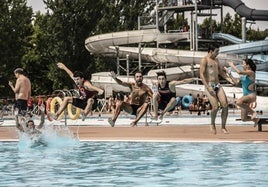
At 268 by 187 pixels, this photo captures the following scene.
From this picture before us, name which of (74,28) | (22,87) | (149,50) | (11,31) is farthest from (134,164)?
(74,28)

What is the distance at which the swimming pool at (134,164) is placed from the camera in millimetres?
9438

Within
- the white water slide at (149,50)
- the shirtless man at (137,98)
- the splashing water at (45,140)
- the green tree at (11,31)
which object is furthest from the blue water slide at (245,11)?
the splashing water at (45,140)

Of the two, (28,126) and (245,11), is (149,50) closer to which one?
(245,11)

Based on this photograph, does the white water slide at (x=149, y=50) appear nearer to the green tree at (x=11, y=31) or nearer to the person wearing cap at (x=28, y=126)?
the green tree at (x=11, y=31)

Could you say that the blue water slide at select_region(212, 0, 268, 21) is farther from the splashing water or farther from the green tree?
the splashing water

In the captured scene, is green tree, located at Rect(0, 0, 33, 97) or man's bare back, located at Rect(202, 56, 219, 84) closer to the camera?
man's bare back, located at Rect(202, 56, 219, 84)

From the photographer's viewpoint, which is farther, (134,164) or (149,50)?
(149,50)

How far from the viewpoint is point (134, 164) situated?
11.6 meters

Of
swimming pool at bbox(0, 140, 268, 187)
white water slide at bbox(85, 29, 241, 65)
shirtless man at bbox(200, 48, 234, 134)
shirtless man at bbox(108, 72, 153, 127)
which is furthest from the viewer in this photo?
white water slide at bbox(85, 29, 241, 65)

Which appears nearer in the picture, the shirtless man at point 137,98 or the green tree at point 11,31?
the shirtless man at point 137,98

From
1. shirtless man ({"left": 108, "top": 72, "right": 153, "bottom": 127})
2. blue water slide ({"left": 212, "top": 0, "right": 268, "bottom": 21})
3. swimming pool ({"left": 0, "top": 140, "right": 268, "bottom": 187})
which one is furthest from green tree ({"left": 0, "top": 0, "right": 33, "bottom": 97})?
swimming pool ({"left": 0, "top": 140, "right": 268, "bottom": 187})

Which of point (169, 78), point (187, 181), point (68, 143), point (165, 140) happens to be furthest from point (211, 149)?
point (169, 78)

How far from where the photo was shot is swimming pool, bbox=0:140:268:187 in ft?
31.0

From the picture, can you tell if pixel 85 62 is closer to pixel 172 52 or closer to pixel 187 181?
pixel 172 52
